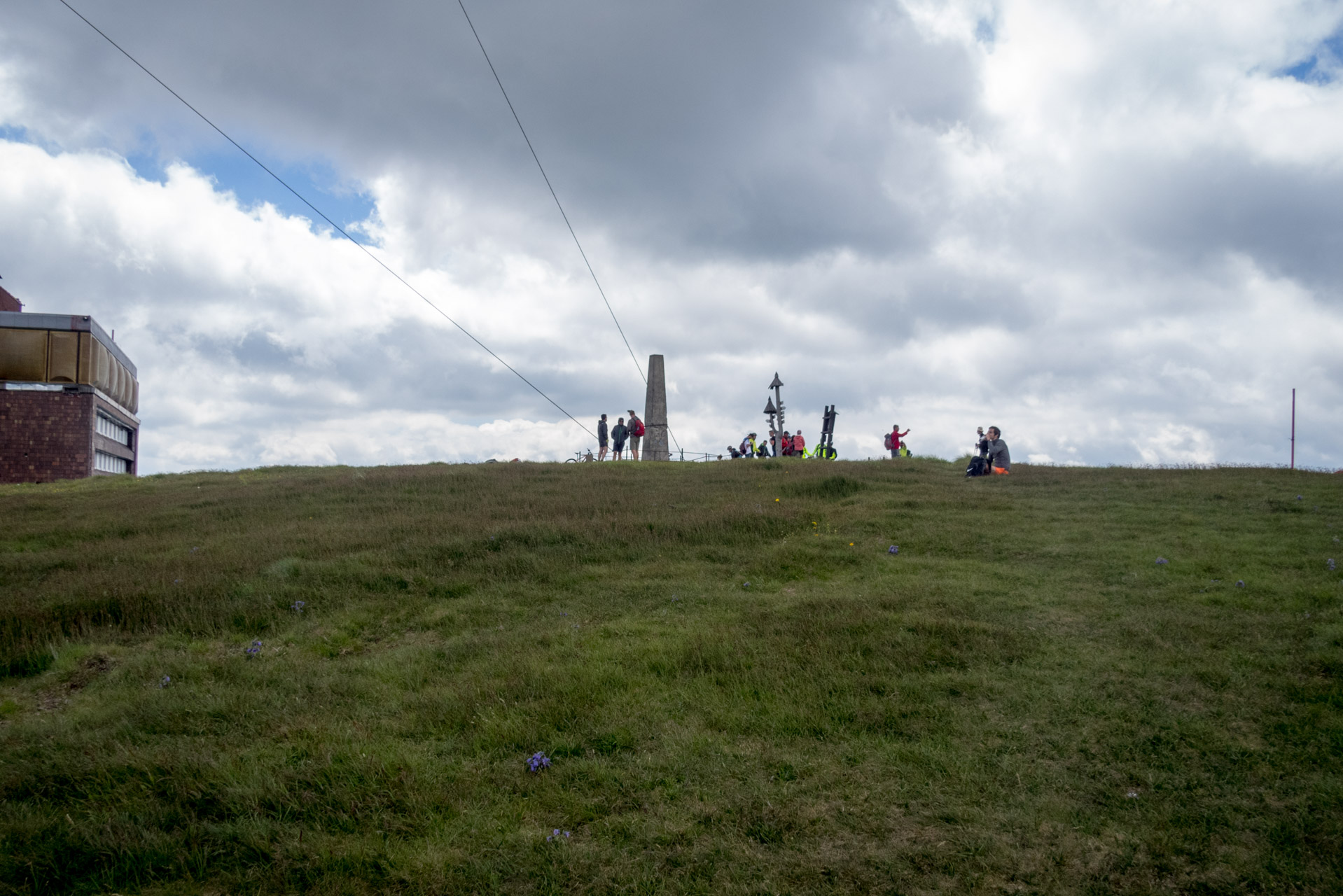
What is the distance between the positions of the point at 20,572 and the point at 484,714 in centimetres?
1060

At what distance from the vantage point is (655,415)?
35812 millimetres

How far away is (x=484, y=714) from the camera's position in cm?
698

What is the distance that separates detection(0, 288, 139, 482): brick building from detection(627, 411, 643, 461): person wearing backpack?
97.6ft

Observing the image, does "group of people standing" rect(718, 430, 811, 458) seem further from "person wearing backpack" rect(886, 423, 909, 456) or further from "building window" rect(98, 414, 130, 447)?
"building window" rect(98, 414, 130, 447)

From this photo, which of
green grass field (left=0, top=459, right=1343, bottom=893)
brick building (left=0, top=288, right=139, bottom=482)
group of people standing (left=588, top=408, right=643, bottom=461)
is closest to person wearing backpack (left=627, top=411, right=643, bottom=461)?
group of people standing (left=588, top=408, right=643, bottom=461)

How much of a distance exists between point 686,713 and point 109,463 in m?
53.2

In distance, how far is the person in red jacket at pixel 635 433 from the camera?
33406mm

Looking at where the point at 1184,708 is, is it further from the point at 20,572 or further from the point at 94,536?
the point at 94,536

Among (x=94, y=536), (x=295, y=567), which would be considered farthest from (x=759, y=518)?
(x=94, y=536)

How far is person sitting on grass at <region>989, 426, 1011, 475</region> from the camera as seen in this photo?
21.9 meters

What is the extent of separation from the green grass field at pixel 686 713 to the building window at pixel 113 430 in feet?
128

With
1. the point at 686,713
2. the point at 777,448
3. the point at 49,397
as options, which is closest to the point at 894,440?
the point at 777,448

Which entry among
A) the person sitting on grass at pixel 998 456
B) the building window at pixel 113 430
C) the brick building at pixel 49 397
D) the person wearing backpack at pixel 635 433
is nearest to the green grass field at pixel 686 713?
the person sitting on grass at pixel 998 456

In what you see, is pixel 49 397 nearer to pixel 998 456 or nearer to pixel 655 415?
pixel 655 415
